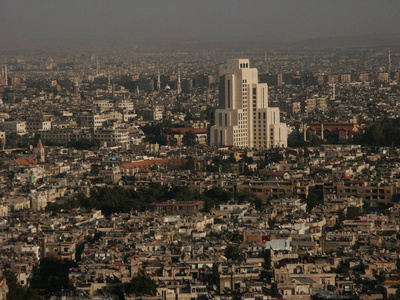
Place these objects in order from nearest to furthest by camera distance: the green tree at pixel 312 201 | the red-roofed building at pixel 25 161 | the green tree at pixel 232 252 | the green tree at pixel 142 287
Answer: the green tree at pixel 142 287
the green tree at pixel 232 252
the green tree at pixel 312 201
the red-roofed building at pixel 25 161

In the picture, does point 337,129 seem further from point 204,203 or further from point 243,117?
point 204,203

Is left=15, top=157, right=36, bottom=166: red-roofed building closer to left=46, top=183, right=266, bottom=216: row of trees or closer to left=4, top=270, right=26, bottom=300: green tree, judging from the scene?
left=46, top=183, right=266, bottom=216: row of trees

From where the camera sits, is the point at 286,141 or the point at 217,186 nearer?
the point at 217,186

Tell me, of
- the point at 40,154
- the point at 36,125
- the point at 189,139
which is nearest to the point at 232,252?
the point at 40,154

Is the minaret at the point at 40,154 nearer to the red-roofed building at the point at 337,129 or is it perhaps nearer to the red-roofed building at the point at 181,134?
the red-roofed building at the point at 181,134

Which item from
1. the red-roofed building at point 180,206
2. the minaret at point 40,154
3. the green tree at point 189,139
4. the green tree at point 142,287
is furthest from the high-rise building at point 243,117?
the green tree at point 142,287

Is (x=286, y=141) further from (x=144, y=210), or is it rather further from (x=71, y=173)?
(x=144, y=210)

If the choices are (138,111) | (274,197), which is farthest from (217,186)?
(138,111)

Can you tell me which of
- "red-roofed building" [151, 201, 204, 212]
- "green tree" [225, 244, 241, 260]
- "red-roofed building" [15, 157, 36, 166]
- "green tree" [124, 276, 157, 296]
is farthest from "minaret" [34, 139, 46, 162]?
"green tree" [124, 276, 157, 296]

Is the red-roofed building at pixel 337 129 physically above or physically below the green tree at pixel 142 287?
below
